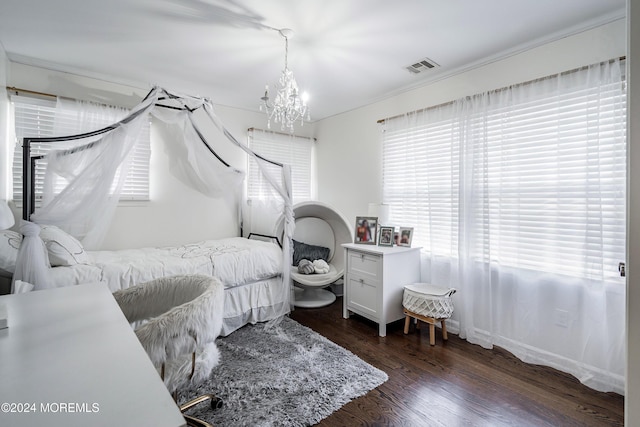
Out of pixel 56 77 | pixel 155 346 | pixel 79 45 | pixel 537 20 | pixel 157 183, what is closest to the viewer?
pixel 155 346

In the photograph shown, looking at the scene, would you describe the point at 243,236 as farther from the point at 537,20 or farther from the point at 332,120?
the point at 537,20

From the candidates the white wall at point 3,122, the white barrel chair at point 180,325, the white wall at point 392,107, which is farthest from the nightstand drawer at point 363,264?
the white wall at point 3,122

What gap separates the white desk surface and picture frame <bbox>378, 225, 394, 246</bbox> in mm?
2474

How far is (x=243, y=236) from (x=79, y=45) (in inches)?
99.6

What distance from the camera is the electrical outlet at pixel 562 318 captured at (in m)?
A: 2.27

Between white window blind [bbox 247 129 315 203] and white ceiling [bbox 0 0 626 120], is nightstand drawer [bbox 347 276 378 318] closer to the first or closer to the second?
white window blind [bbox 247 129 315 203]

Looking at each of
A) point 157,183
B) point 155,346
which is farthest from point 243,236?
point 155,346

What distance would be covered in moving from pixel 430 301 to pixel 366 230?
1014 mm

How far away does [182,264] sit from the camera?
8.57ft

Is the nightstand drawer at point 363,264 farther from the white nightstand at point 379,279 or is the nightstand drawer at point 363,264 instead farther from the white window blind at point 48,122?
the white window blind at point 48,122

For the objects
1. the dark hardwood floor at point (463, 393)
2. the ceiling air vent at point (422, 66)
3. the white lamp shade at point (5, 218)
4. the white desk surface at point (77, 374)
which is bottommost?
the dark hardwood floor at point (463, 393)

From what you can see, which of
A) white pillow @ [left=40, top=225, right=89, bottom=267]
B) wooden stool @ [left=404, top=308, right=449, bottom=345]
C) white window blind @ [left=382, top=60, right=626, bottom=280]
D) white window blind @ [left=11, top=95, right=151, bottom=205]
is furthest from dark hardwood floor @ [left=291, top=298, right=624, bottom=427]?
white window blind @ [left=11, top=95, right=151, bottom=205]

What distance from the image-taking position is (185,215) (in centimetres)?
Result: 374

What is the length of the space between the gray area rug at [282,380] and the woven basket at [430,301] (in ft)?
2.45
